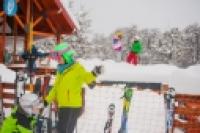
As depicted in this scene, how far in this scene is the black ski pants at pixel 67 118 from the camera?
7008 mm

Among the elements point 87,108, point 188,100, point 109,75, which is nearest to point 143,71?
point 109,75

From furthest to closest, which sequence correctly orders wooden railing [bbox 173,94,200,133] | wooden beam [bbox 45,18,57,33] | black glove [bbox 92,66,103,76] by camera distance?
wooden beam [bbox 45,18,57,33], wooden railing [bbox 173,94,200,133], black glove [bbox 92,66,103,76]

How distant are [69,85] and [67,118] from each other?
0.48 meters

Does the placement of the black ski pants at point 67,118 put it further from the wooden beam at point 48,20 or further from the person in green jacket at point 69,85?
the wooden beam at point 48,20

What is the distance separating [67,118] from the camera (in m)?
7.04

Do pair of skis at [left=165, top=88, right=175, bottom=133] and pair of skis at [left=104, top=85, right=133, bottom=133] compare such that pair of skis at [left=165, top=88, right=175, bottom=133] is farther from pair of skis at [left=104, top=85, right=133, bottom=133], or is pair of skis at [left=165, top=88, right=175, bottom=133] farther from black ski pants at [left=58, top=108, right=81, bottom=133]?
black ski pants at [left=58, top=108, right=81, bottom=133]

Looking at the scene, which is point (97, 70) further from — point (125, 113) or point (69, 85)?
point (125, 113)

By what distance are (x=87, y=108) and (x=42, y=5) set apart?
803cm

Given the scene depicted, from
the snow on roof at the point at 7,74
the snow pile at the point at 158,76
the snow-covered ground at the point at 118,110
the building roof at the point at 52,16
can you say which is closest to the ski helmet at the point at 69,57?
the snow-covered ground at the point at 118,110

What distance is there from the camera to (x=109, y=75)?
80.3 feet

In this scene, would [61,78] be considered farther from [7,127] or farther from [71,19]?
[71,19]

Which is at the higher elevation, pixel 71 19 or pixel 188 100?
pixel 71 19

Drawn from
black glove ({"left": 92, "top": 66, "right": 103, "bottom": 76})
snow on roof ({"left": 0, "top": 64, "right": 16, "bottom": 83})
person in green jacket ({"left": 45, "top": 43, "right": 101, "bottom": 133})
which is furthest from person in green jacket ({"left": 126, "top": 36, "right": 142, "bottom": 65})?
person in green jacket ({"left": 45, "top": 43, "right": 101, "bottom": 133})

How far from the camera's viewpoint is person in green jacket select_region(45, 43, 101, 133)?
6992mm
